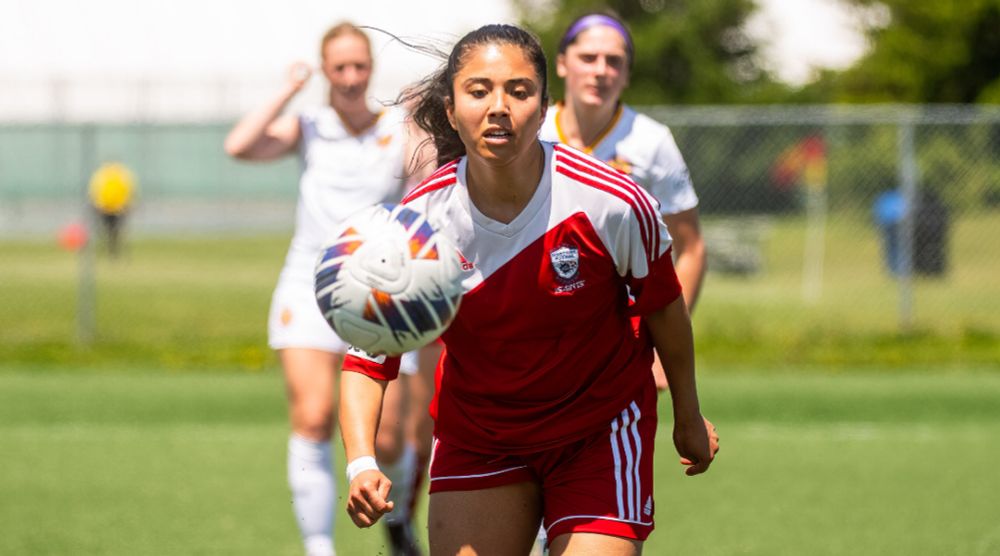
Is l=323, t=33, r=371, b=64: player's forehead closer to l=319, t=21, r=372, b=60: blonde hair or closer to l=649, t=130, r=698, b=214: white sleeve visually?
l=319, t=21, r=372, b=60: blonde hair

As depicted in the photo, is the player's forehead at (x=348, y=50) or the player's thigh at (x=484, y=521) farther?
the player's forehead at (x=348, y=50)

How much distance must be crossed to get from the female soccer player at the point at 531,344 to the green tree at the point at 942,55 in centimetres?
3240

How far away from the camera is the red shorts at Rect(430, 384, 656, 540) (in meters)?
3.84

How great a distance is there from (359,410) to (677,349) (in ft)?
2.87

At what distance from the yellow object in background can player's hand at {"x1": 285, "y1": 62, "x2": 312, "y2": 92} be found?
20.3m

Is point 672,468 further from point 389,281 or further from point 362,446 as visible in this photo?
point 389,281

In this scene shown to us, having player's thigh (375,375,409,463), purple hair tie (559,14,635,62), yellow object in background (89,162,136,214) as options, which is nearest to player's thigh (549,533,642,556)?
player's thigh (375,375,409,463)

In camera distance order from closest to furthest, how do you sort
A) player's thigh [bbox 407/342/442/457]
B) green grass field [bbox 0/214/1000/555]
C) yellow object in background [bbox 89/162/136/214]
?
player's thigh [bbox 407/342/442/457]
green grass field [bbox 0/214/1000/555]
yellow object in background [bbox 89/162/136/214]

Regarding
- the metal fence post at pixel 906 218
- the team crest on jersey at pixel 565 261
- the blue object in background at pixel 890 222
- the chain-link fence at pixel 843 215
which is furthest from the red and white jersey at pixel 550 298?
the blue object in background at pixel 890 222

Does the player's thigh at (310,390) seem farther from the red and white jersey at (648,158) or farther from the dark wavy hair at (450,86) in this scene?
the dark wavy hair at (450,86)

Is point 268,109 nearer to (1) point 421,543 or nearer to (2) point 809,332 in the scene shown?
(1) point 421,543

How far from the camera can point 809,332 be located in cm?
1448

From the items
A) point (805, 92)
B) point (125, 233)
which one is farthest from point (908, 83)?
point (125, 233)

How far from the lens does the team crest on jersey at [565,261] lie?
12.1 ft
